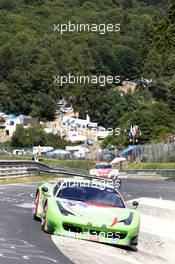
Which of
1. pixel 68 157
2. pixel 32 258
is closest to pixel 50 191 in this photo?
pixel 32 258

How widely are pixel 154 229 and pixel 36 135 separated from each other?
16208cm

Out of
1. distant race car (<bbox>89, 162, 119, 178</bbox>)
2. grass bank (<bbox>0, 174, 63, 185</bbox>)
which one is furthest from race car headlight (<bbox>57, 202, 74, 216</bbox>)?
distant race car (<bbox>89, 162, 119, 178</bbox>)

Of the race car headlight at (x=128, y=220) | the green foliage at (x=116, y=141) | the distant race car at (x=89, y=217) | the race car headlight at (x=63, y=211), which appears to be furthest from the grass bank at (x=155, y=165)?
the green foliage at (x=116, y=141)

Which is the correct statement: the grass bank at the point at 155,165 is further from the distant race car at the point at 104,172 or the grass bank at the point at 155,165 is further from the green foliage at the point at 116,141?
the green foliage at the point at 116,141

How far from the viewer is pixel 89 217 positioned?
1370 centimetres

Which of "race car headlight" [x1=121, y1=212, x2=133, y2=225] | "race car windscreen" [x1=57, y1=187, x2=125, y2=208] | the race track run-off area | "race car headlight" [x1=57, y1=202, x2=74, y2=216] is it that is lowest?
the race track run-off area

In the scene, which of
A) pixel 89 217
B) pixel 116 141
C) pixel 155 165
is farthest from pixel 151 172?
pixel 116 141

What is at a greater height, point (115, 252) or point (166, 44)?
point (166, 44)

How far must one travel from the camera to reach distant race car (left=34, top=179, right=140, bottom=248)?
13.5 m

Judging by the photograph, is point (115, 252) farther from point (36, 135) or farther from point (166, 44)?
point (36, 135)

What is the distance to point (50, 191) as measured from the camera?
15.4 m

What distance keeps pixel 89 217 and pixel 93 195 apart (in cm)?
131

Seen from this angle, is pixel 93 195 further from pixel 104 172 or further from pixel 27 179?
pixel 104 172

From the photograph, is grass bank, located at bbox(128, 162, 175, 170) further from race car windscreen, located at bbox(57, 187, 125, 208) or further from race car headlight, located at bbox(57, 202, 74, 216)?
race car headlight, located at bbox(57, 202, 74, 216)
